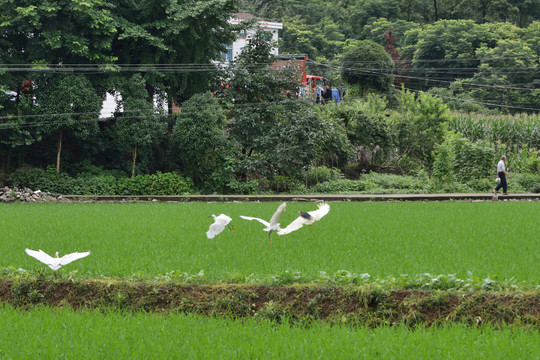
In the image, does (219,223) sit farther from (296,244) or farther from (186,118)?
(186,118)

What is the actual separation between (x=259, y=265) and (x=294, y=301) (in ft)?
4.54

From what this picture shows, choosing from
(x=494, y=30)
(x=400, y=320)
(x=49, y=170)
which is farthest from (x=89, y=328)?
(x=494, y=30)

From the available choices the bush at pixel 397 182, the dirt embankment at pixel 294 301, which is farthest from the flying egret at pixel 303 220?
the bush at pixel 397 182

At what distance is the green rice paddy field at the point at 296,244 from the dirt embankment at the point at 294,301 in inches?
15.5

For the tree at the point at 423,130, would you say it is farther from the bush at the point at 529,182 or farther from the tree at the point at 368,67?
the tree at the point at 368,67

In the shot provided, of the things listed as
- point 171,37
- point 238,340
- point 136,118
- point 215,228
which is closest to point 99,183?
point 136,118

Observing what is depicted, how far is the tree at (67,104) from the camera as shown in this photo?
19.0 meters

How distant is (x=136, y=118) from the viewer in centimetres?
1988

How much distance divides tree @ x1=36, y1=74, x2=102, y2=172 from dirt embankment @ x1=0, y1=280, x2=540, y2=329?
14.0 metres

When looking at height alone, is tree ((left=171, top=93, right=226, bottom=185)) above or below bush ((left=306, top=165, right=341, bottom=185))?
above

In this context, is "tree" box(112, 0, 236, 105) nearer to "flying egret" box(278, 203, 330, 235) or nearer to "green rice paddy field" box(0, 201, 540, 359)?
"green rice paddy field" box(0, 201, 540, 359)

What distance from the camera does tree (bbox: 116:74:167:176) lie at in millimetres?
19828

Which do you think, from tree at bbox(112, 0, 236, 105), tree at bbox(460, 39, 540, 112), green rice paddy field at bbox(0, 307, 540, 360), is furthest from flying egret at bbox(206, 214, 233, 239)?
tree at bbox(460, 39, 540, 112)

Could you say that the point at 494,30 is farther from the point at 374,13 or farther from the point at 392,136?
the point at 392,136
